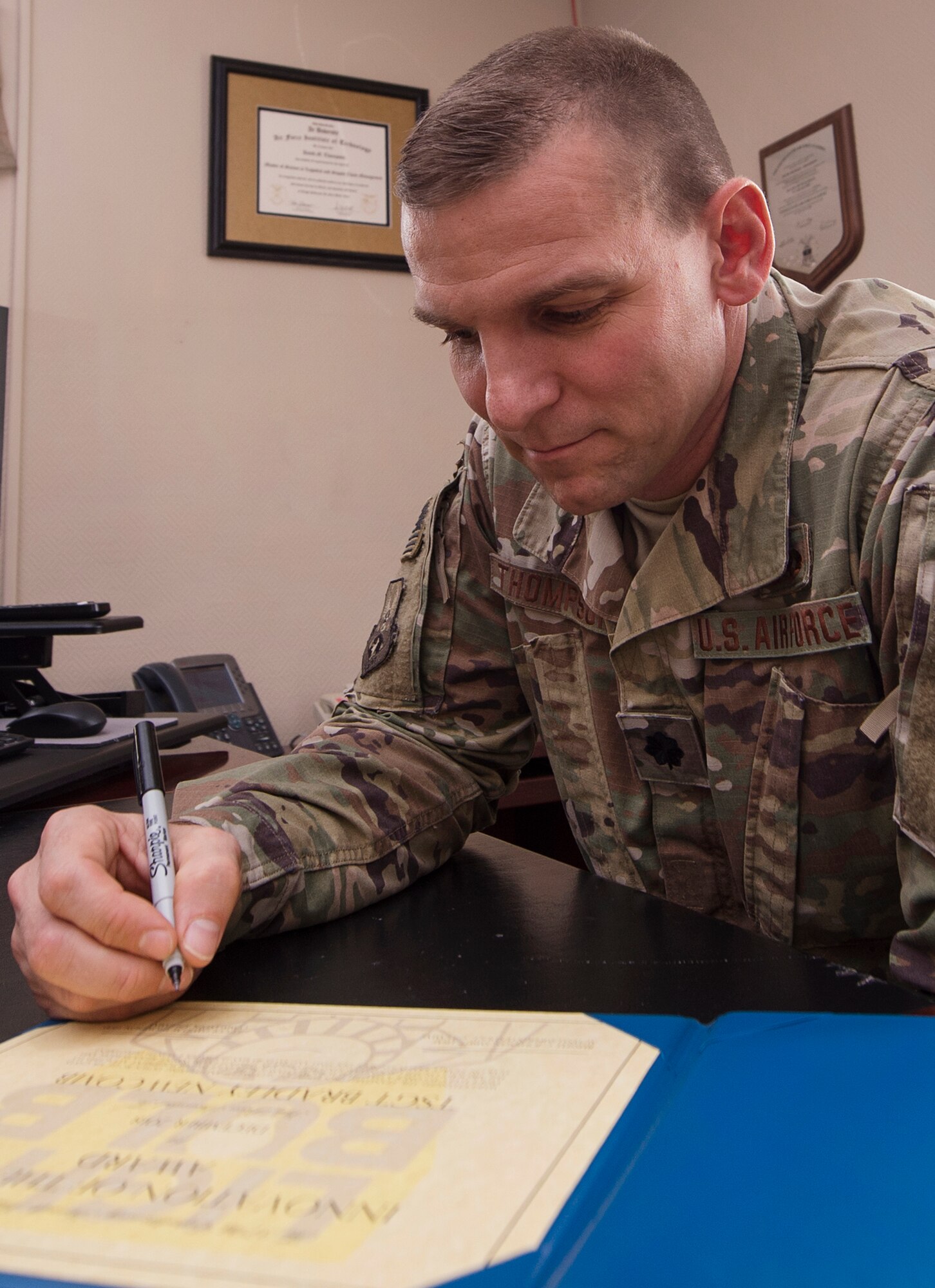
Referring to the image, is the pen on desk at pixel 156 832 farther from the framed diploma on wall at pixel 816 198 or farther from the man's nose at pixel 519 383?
the framed diploma on wall at pixel 816 198

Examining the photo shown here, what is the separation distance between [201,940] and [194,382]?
5.42ft

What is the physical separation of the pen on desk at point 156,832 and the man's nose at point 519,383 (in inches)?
12.8

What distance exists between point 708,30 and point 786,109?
32 cm

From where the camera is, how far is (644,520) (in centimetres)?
87

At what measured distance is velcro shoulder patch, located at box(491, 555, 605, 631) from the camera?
2.86 ft

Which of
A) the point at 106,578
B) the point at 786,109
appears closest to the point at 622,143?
the point at 786,109

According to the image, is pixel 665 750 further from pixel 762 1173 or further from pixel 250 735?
pixel 250 735

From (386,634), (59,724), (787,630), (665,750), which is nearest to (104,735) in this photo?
(59,724)

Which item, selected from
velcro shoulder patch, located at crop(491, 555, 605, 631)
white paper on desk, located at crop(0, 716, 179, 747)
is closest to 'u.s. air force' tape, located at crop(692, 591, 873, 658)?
velcro shoulder patch, located at crop(491, 555, 605, 631)

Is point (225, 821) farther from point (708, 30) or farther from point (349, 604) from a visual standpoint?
point (708, 30)

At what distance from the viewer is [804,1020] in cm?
44

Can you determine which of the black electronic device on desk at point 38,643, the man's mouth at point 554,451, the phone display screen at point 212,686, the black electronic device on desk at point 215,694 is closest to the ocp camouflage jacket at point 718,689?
the man's mouth at point 554,451

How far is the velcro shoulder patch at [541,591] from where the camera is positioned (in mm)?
871

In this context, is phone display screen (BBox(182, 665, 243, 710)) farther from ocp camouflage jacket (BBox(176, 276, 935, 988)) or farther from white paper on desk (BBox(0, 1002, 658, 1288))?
white paper on desk (BBox(0, 1002, 658, 1288))
